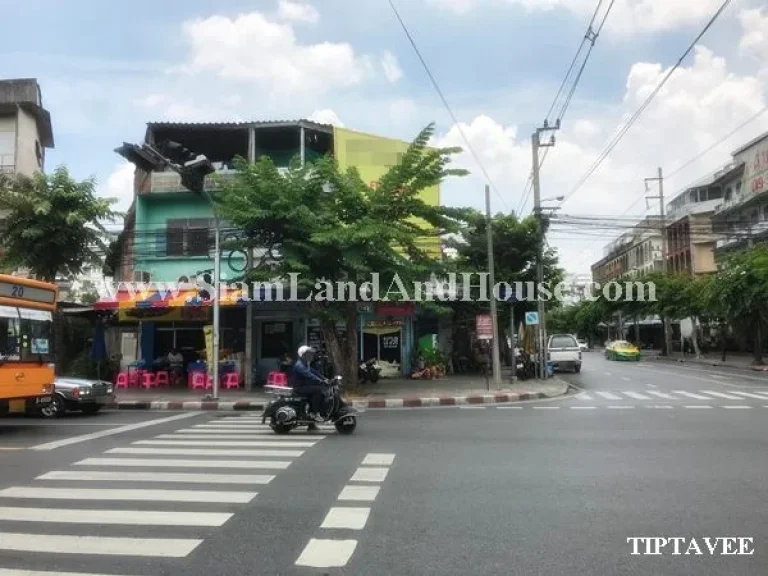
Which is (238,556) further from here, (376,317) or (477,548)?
(376,317)

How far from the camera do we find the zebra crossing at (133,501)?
5.13 metres

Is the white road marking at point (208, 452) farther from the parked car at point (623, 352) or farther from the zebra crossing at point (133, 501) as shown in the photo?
the parked car at point (623, 352)

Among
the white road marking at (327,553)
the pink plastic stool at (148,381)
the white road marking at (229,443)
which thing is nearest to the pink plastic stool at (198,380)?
the pink plastic stool at (148,381)

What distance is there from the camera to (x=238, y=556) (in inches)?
198

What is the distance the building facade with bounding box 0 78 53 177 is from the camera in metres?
31.1

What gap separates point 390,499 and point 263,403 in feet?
37.4

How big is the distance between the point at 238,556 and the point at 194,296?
16911mm

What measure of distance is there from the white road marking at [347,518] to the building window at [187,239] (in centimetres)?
2019

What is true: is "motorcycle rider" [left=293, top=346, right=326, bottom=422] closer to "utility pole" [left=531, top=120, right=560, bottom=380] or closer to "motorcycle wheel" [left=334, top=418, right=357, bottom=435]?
"motorcycle wheel" [left=334, top=418, right=357, bottom=435]

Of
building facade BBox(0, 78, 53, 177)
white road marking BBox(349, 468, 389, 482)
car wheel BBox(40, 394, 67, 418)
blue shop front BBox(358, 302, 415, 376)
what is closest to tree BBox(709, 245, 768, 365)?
blue shop front BBox(358, 302, 415, 376)

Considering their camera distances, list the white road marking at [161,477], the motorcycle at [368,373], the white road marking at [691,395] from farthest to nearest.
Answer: the motorcycle at [368,373] → the white road marking at [691,395] → the white road marking at [161,477]

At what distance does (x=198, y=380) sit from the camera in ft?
72.4

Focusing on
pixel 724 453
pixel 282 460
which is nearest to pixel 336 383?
pixel 282 460

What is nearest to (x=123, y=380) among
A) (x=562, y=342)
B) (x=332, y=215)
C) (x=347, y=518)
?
(x=332, y=215)
